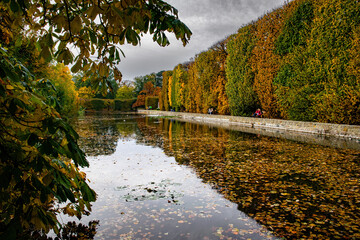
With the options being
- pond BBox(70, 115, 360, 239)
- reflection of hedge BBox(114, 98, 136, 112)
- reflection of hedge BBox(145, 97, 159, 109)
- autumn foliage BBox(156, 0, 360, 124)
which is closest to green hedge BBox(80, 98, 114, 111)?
reflection of hedge BBox(114, 98, 136, 112)

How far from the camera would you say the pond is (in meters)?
3.28

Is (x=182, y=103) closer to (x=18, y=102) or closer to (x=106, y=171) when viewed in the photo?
(x=106, y=171)

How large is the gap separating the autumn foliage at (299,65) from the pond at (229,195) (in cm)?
468

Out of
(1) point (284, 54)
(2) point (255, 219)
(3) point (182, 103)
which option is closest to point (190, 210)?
(2) point (255, 219)

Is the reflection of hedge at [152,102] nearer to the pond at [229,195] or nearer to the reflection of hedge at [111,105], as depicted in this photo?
the reflection of hedge at [111,105]

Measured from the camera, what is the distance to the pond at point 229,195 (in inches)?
129

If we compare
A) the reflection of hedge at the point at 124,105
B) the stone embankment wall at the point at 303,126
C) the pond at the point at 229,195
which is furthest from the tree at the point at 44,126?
the reflection of hedge at the point at 124,105

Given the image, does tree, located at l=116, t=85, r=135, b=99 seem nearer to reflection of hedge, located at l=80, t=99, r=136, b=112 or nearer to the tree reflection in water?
reflection of hedge, located at l=80, t=99, r=136, b=112

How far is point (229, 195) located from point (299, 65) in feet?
39.2

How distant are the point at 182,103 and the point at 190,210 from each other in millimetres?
32573

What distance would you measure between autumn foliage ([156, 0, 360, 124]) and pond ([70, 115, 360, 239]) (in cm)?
468

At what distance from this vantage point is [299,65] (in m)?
13.8

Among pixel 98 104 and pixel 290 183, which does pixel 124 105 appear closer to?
pixel 98 104

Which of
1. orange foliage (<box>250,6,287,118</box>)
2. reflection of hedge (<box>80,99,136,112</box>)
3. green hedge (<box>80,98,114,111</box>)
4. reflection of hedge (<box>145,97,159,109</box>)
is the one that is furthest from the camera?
reflection of hedge (<box>80,99,136,112</box>)
